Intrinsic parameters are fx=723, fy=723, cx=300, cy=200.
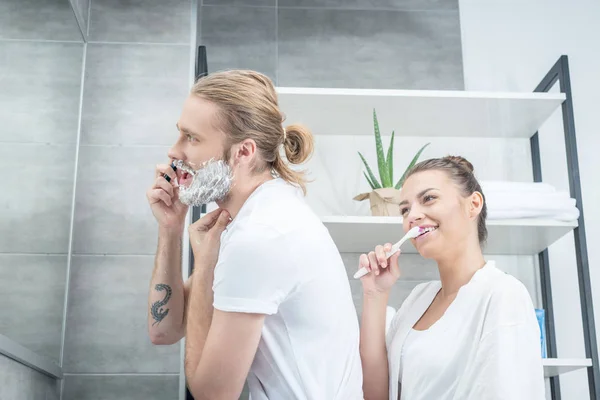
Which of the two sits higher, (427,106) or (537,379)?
(427,106)

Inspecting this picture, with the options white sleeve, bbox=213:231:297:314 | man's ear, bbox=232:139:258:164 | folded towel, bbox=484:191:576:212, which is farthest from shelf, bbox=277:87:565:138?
white sleeve, bbox=213:231:297:314

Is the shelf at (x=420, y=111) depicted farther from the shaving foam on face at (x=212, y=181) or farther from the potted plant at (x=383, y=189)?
the shaving foam on face at (x=212, y=181)

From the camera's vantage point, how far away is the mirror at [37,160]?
1.37m

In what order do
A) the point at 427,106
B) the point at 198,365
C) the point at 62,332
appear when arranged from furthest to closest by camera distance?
1. the point at 427,106
2. the point at 62,332
3. the point at 198,365

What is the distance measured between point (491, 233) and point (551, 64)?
2.18 feet

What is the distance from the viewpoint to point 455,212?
1427mm

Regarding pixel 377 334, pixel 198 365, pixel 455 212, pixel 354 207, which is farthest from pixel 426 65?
pixel 198 365

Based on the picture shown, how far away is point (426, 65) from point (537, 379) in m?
1.27

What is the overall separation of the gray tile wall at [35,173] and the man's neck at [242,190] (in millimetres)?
441

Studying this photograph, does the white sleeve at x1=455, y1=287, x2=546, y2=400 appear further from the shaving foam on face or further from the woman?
the shaving foam on face

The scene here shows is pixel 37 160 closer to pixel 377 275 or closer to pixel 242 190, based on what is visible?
pixel 242 190

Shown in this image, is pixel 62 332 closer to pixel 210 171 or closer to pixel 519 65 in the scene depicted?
pixel 210 171

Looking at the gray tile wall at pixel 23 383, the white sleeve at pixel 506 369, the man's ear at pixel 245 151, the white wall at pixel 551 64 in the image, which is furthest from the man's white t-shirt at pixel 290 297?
the white wall at pixel 551 64

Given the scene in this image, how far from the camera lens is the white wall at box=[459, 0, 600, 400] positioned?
203 cm
